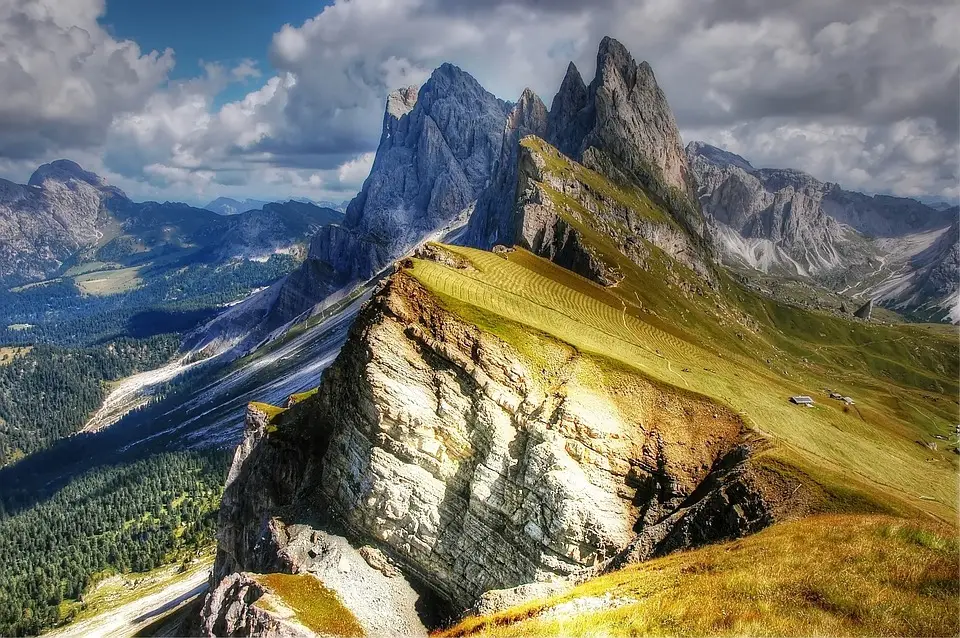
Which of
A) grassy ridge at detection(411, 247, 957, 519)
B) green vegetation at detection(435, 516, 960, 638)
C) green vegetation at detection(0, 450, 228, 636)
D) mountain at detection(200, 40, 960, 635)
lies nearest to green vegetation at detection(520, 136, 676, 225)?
grassy ridge at detection(411, 247, 957, 519)

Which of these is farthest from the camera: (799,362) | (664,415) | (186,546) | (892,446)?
(799,362)

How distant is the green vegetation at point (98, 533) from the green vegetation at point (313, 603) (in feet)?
407

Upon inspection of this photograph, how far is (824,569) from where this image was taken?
815 inches

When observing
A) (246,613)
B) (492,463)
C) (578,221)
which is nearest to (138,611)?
(246,613)

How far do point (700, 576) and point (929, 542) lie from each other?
933cm

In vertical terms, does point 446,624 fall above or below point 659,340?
below

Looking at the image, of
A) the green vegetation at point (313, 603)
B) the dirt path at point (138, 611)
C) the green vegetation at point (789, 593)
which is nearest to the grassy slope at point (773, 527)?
the green vegetation at point (789, 593)

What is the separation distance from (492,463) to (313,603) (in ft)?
57.9

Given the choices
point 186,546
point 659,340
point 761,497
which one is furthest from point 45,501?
point 761,497

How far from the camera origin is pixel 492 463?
4184 cm

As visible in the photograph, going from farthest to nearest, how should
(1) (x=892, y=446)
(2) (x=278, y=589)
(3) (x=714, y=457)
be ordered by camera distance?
(1) (x=892, y=446) < (3) (x=714, y=457) < (2) (x=278, y=589)

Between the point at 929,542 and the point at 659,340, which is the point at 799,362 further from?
the point at 929,542

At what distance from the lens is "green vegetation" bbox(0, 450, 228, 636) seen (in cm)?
12569

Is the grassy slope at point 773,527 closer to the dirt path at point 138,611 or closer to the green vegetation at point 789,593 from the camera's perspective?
the green vegetation at point 789,593
